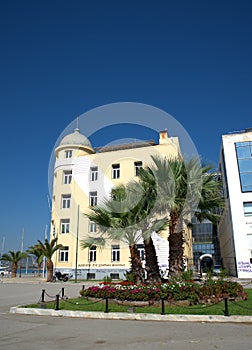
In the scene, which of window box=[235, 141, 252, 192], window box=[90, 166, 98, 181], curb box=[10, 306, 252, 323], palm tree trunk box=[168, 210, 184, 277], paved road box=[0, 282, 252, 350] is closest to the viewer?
paved road box=[0, 282, 252, 350]

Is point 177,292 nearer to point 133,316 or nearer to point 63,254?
point 133,316

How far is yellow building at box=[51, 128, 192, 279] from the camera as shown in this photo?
36.0 metres

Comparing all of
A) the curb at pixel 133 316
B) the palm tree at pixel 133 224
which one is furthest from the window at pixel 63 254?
the curb at pixel 133 316

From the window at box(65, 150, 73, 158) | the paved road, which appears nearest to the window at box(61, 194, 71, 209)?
the window at box(65, 150, 73, 158)

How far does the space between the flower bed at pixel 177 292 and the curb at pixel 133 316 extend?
165 centimetres

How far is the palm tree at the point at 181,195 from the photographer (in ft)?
51.3

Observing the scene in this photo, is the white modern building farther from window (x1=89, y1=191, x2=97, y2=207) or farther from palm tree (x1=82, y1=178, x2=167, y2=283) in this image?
palm tree (x1=82, y1=178, x2=167, y2=283)

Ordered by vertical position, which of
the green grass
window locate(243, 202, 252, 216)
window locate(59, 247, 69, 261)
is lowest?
the green grass

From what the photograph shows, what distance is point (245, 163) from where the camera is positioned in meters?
35.2

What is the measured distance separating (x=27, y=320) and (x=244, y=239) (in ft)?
89.1

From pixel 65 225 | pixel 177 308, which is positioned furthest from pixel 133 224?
pixel 65 225

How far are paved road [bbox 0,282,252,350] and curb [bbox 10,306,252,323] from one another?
0.47 meters

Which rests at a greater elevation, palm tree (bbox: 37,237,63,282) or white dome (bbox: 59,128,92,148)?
white dome (bbox: 59,128,92,148)

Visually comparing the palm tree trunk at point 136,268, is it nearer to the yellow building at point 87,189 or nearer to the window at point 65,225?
the yellow building at point 87,189
